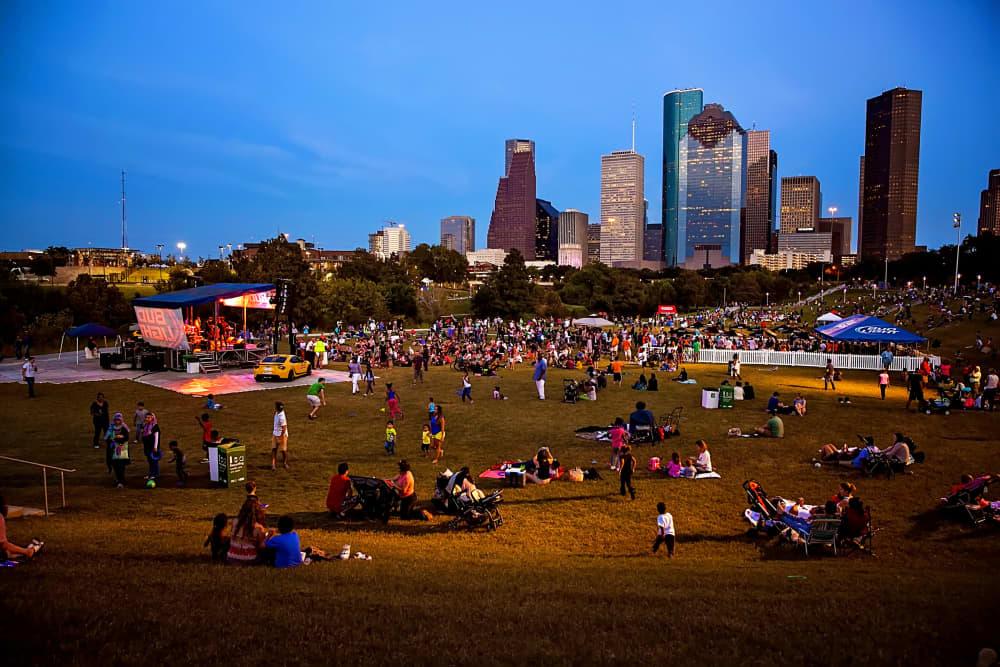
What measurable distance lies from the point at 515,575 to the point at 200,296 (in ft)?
87.1

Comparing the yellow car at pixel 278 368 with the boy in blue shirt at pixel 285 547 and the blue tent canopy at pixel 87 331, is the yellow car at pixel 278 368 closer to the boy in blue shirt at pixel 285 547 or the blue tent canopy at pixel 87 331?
the blue tent canopy at pixel 87 331

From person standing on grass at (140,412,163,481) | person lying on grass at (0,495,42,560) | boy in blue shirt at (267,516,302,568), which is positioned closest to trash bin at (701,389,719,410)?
boy in blue shirt at (267,516,302,568)

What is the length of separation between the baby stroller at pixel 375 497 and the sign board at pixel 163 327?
22.1 metres

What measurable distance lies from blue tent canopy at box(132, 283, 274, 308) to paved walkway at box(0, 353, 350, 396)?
132 inches

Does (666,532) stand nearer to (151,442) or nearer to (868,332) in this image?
(151,442)

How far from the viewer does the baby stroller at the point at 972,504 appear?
33.7 feet

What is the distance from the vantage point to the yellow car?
2722 cm

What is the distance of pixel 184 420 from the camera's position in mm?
19438

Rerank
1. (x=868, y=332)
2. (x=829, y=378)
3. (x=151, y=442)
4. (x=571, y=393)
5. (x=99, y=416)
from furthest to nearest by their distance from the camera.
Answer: (x=868, y=332)
(x=829, y=378)
(x=571, y=393)
(x=99, y=416)
(x=151, y=442)

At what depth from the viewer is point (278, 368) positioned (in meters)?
27.4

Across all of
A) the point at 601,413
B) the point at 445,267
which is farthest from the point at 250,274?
the point at 445,267

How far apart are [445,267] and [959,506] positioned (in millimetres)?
136669

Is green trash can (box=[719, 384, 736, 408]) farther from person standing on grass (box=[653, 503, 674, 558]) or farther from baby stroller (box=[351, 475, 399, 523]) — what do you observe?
baby stroller (box=[351, 475, 399, 523])

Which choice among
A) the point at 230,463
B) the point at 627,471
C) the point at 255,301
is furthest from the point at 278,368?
the point at 627,471
